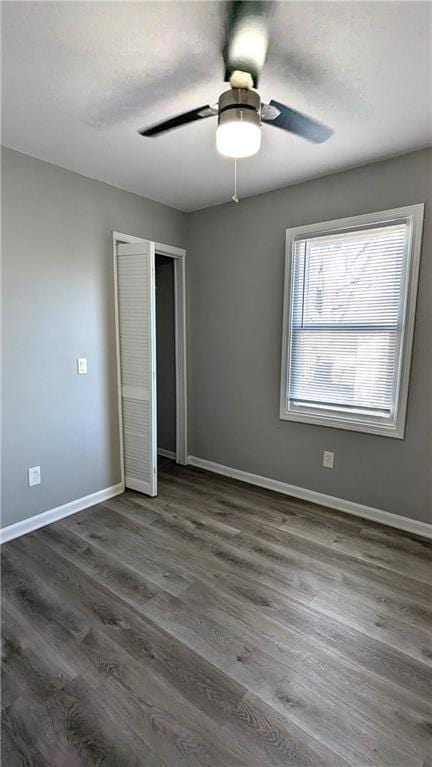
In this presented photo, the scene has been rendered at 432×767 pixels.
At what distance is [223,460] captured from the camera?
3.60m

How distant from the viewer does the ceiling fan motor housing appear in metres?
1.47

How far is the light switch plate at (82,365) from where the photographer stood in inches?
109

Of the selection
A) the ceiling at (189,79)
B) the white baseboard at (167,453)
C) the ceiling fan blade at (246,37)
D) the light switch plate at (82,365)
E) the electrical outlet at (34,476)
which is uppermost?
the ceiling at (189,79)

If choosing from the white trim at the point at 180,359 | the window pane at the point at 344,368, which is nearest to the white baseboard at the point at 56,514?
the white trim at the point at 180,359

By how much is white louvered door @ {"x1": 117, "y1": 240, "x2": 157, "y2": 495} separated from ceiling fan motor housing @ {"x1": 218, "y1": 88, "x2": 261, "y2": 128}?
1409mm

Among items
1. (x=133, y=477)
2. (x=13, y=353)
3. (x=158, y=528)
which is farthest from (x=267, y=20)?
(x=133, y=477)

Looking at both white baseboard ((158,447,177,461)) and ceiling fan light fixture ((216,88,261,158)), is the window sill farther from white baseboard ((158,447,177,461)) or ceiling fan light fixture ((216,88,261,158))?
ceiling fan light fixture ((216,88,261,158))

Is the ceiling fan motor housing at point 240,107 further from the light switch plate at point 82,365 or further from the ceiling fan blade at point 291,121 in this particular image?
the light switch plate at point 82,365

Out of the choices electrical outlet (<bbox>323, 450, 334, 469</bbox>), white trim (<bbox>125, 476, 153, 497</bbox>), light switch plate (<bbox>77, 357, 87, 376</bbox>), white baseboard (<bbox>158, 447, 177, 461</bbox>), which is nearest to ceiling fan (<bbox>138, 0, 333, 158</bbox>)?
light switch plate (<bbox>77, 357, 87, 376</bbox>)

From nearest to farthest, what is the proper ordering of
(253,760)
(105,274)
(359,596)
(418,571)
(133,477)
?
(253,760) → (359,596) → (418,571) → (105,274) → (133,477)

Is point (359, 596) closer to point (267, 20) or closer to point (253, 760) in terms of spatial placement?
point (253, 760)

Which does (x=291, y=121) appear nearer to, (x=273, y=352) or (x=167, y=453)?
(x=273, y=352)

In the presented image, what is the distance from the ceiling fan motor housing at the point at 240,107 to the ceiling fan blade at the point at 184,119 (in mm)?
57

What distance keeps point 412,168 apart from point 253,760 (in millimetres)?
3121
